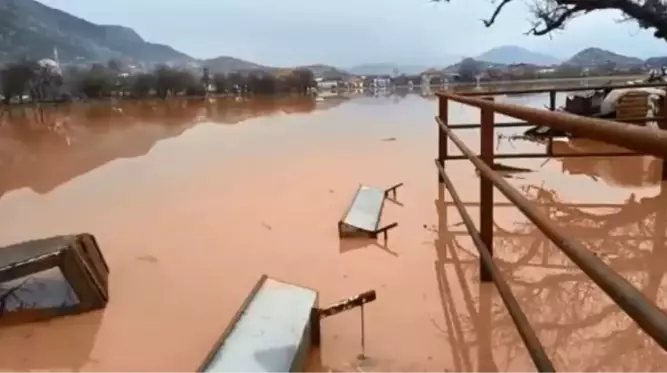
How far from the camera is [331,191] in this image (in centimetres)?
555

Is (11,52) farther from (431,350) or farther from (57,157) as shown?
(431,350)

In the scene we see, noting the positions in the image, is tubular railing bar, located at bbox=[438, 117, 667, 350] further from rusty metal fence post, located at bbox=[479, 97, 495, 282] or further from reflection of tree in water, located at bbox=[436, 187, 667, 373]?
rusty metal fence post, located at bbox=[479, 97, 495, 282]

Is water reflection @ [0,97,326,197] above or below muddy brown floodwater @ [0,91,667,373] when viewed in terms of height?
below

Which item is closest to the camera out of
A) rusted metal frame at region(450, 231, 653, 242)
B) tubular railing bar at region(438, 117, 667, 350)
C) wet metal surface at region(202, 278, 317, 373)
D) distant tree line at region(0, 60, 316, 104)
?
tubular railing bar at region(438, 117, 667, 350)

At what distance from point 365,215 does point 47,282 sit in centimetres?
207

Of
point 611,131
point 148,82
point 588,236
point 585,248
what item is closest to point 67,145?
point 588,236

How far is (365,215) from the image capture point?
436 cm

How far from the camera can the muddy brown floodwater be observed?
2355mm

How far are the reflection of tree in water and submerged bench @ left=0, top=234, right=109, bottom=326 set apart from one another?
1.61m

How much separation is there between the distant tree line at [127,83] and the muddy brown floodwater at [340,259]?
23.7 meters

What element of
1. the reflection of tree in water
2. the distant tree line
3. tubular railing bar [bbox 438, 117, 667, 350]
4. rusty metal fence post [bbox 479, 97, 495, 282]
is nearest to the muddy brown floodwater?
the reflection of tree in water

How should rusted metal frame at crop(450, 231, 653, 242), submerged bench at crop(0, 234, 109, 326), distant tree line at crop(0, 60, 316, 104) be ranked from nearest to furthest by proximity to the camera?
submerged bench at crop(0, 234, 109, 326)
rusted metal frame at crop(450, 231, 653, 242)
distant tree line at crop(0, 60, 316, 104)

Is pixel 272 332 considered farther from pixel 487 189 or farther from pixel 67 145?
pixel 67 145

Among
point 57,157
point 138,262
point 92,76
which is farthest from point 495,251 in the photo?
point 92,76
